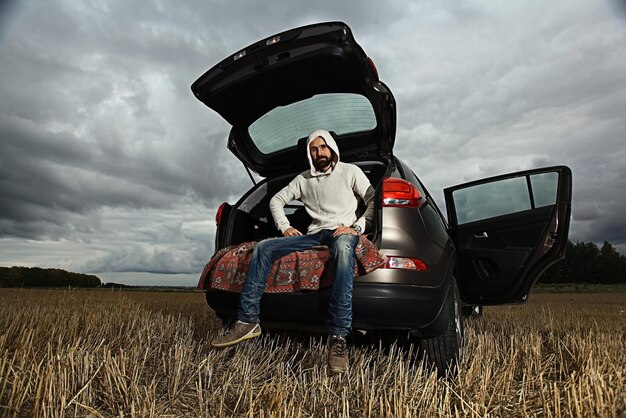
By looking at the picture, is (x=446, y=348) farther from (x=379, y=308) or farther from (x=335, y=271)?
(x=335, y=271)

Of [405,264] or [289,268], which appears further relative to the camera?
[289,268]

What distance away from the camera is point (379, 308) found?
7.68 feet

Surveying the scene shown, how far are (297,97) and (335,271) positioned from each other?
1.56m

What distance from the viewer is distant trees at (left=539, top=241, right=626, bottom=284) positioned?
60.0 metres

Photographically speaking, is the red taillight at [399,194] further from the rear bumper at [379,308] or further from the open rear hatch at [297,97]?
the open rear hatch at [297,97]

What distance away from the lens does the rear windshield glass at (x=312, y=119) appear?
3182 millimetres

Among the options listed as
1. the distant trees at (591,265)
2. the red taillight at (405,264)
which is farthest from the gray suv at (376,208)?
the distant trees at (591,265)

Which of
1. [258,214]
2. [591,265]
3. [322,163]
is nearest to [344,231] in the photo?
[322,163]

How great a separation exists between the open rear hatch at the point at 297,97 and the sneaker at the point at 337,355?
4.94ft

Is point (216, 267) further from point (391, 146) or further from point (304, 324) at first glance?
point (391, 146)

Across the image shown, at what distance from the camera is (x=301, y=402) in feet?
6.60

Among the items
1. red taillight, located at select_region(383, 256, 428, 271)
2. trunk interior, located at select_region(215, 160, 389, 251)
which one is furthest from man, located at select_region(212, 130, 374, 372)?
trunk interior, located at select_region(215, 160, 389, 251)

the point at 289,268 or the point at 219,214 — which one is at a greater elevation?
the point at 219,214

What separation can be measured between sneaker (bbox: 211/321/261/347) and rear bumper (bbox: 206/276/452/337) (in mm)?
134
